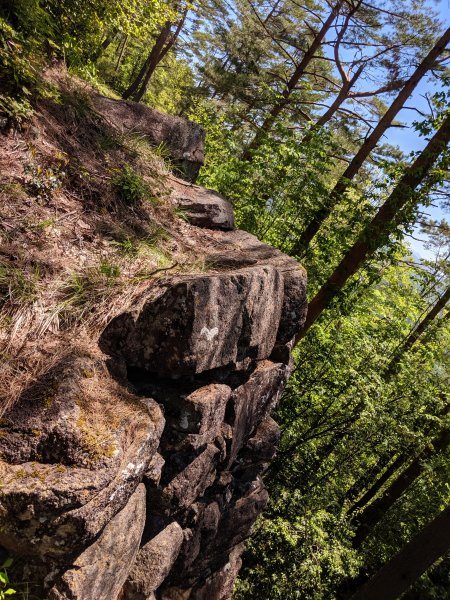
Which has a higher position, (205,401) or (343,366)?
(205,401)

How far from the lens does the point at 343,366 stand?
920 cm

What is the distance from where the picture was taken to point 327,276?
8.64 metres

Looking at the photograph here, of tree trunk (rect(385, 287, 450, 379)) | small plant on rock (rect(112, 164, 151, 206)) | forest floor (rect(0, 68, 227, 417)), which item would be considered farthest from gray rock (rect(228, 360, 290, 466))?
tree trunk (rect(385, 287, 450, 379))

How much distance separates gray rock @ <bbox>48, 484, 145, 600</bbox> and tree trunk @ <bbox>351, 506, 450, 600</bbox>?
21.1 feet

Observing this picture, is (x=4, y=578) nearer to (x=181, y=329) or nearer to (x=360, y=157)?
(x=181, y=329)

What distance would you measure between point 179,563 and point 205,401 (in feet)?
6.58

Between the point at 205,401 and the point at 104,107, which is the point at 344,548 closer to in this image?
the point at 205,401

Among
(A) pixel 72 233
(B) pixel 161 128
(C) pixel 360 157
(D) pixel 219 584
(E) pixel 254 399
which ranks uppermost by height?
(C) pixel 360 157

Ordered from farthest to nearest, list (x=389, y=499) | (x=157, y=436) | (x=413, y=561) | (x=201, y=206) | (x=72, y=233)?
1. (x=389, y=499)
2. (x=413, y=561)
3. (x=201, y=206)
4. (x=72, y=233)
5. (x=157, y=436)

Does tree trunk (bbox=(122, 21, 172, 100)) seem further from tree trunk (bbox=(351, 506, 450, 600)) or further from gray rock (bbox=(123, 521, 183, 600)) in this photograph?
tree trunk (bbox=(351, 506, 450, 600))

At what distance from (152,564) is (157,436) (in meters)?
1.42

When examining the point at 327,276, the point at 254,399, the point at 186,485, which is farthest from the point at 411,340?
the point at 186,485

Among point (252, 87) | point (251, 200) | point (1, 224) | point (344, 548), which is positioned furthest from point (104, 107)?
point (252, 87)

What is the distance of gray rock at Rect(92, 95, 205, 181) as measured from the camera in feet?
16.1
